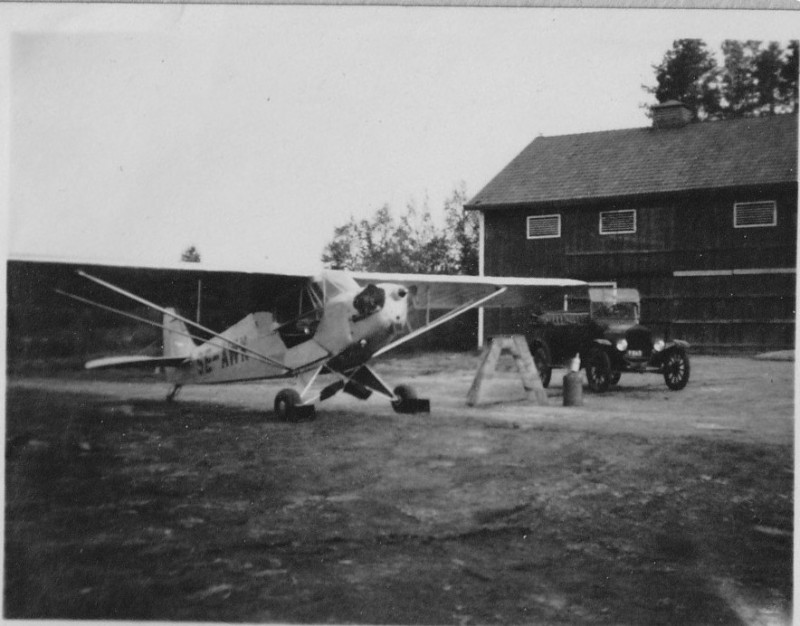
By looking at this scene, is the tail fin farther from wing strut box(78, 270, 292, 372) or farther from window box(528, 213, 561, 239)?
window box(528, 213, 561, 239)

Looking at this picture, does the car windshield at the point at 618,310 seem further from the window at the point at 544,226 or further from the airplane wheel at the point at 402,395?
the airplane wheel at the point at 402,395

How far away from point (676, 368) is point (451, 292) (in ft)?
3.41

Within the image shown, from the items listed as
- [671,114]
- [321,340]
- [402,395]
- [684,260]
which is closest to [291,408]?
[402,395]

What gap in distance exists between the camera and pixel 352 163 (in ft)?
8.64

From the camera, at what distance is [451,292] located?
2920 mm

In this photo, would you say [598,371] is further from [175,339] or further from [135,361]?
[135,361]

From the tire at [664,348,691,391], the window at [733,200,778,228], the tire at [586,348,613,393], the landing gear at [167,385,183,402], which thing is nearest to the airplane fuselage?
the landing gear at [167,385,183,402]

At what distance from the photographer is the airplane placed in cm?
273

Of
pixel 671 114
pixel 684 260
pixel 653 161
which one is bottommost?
pixel 684 260

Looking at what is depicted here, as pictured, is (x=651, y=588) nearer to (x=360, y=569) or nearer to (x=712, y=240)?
(x=360, y=569)

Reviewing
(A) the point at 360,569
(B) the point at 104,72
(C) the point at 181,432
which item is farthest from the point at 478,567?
(B) the point at 104,72

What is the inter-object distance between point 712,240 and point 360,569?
192 cm

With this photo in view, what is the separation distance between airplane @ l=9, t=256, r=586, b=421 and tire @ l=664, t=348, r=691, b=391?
23.0 inches

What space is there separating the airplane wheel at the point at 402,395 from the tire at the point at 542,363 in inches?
30.9
